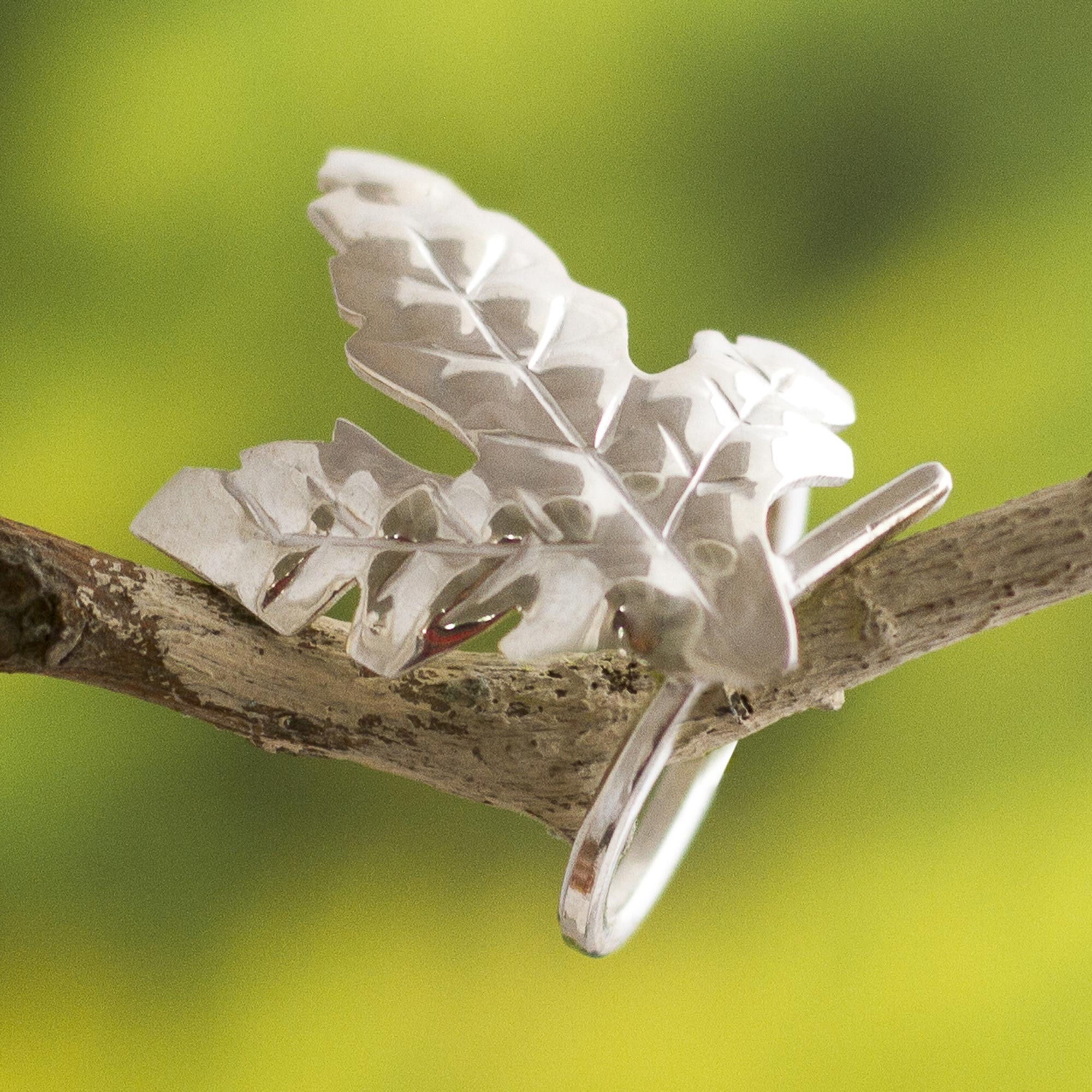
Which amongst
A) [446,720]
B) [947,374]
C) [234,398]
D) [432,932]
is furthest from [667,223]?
[432,932]

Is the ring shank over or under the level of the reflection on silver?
under

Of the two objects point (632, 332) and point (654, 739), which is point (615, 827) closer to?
point (654, 739)

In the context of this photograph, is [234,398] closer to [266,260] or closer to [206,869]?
Answer: [266,260]

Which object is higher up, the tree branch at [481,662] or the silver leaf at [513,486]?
the silver leaf at [513,486]

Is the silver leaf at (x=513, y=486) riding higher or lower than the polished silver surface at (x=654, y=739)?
higher

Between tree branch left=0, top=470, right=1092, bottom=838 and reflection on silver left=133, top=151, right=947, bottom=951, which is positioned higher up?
reflection on silver left=133, top=151, right=947, bottom=951
